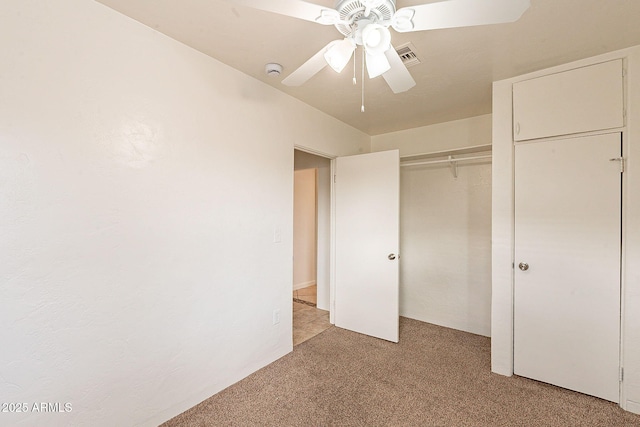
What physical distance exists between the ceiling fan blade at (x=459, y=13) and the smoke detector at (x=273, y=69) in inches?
45.4

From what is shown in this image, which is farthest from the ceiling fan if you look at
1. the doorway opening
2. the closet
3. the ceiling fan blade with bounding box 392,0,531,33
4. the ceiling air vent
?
the doorway opening

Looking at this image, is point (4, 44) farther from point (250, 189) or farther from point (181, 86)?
point (250, 189)

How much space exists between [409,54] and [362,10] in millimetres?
984

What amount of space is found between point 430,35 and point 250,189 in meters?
1.64

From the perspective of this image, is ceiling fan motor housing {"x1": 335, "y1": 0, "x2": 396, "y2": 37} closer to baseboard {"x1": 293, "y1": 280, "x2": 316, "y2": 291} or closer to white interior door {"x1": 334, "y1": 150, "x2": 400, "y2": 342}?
white interior door {"x1": 334, "y1": 150, "x2": 400, "y2": 342}

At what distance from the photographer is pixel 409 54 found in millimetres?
1915

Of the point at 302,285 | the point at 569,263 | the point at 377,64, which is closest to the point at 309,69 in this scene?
the point at 377,64

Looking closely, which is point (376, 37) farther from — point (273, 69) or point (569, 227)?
point (569, 227)

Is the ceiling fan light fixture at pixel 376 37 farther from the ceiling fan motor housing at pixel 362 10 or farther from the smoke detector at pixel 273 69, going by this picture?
the smoke detector at pixel 273 69

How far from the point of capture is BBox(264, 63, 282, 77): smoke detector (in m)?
2.04

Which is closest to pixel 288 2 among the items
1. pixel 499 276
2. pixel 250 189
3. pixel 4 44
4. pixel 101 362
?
pixel 4 44

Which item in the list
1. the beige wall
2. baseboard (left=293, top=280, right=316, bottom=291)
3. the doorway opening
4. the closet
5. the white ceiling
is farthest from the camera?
baseboard (left=293, top=280, right=316, bottom=291)

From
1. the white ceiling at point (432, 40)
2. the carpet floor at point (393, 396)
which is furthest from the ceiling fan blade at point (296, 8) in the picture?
the carpet floor at point (393, 396)

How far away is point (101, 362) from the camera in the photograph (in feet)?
4.84
